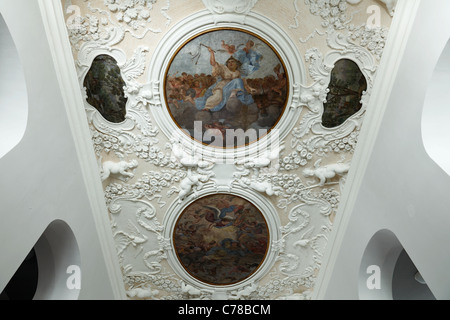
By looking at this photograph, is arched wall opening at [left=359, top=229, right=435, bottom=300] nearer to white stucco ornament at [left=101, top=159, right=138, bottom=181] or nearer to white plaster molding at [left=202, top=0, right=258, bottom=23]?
white plaster molding at [left=202, top=0, right=258, bottom=23]

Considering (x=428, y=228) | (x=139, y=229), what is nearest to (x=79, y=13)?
(x=139, y=229)

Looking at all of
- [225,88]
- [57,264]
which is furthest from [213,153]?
[57,264]

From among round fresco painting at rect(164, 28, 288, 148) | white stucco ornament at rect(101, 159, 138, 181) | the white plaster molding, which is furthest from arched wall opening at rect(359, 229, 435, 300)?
white stucco ornament at rect(101, 159, 138, 181)

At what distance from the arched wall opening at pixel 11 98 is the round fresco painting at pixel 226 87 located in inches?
99.0

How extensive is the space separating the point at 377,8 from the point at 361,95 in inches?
59.5

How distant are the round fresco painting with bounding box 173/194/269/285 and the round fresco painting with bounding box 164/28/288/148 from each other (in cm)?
147

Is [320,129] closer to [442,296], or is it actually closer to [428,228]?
[428,228]

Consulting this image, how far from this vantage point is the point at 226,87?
291 inches

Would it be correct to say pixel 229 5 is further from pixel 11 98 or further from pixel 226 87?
pixel 11 98

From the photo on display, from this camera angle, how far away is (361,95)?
743 centimetres

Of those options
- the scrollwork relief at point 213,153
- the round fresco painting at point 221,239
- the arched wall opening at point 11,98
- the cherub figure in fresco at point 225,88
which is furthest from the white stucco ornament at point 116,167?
the arched wall opening at point 11,98

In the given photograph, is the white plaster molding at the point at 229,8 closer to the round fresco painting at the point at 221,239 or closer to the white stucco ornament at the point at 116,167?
the white stucco ornament at the point at 116,167

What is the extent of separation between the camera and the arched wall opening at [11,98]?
5.57 meters

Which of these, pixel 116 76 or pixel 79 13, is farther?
pixel 116 76
